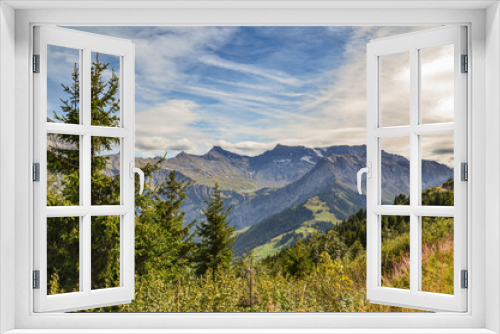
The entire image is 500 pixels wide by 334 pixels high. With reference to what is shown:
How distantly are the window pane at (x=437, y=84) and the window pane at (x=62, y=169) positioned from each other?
2.66m

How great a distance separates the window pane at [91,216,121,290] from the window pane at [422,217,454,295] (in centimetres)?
295

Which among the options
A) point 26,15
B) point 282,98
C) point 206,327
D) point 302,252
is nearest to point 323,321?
point 206,327

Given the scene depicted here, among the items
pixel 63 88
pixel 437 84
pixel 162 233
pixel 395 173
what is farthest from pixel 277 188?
pixel 437 84

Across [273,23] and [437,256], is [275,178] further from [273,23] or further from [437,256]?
[273,23]

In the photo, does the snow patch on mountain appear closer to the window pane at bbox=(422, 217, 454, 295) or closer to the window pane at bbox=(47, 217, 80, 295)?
the window pane at bbox=(422, 217, 454, 295)

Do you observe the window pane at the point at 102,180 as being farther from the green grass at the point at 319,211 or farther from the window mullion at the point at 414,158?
the green grass at the point at 319,211

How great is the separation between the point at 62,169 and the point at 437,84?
3.19m

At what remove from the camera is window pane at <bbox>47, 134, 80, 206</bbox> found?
3.32 metres

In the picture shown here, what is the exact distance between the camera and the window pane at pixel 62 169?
3318 mm

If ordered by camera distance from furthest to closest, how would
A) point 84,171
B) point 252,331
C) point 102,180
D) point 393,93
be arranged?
1. point 393,93
2. point 102,180
3. point 84,171
4. point 252,331

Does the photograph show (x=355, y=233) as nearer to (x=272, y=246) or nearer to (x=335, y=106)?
(x=272, y=246)

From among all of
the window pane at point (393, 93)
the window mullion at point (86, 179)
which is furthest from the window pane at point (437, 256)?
the window mullion at point (86, 179)

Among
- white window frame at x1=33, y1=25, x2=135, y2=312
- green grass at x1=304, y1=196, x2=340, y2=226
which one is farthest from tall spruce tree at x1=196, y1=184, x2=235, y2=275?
white window frame at x1=33, y1=25, x2=135, y2=312

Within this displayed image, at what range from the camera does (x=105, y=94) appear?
12.8ft
